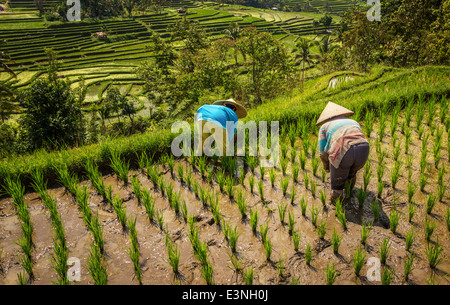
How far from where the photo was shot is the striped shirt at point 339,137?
237cm

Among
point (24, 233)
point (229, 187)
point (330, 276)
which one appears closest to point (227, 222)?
point (229, 187)

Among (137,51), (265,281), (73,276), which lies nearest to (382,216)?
(265,281)

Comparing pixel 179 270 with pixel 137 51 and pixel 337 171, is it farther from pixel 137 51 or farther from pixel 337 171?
pixel 137 51

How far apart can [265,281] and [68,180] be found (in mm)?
2418

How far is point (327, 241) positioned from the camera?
2260mm

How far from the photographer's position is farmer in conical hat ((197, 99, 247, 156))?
3096 mm

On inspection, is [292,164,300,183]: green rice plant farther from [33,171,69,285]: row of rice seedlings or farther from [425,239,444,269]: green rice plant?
[33,171,69,285]: row of rice seedlings

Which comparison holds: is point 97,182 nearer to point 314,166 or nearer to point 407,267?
point 314,166

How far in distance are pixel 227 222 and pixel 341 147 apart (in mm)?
1306

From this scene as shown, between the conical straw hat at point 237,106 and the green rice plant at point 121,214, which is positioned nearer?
the green rice plant at point 121,214

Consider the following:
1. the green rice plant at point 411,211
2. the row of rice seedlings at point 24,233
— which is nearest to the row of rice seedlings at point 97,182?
the row of rice seedlings at point 24,233

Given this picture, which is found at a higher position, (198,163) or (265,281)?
(198,163)

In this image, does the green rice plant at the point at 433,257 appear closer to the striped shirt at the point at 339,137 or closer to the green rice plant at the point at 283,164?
the striped shirt at the point at 339,137
